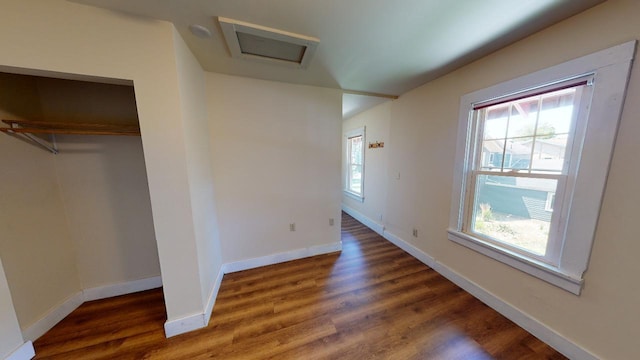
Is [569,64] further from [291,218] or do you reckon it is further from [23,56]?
[23,56]

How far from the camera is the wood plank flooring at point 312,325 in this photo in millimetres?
1373

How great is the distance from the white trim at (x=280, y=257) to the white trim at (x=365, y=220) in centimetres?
97

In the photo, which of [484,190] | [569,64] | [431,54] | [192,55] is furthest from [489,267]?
[192,55]

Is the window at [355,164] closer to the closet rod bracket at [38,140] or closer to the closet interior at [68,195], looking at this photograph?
the closet interior at [68,195]

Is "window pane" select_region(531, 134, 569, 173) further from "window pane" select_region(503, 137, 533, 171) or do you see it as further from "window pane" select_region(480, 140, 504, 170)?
"window pane" select_region(480, 140, 504, 170)

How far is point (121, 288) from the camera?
6.22 feet

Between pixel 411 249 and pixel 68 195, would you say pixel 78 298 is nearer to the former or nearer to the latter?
pixel 68 195

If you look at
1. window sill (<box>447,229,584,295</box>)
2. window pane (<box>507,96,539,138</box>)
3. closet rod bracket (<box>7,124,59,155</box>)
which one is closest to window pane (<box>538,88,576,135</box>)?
window pane (<box>507,96,539,138</box>)

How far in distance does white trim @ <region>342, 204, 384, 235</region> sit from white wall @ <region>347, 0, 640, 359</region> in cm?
105

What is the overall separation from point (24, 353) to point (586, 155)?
3.90m

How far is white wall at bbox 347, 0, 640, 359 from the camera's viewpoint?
1.09m

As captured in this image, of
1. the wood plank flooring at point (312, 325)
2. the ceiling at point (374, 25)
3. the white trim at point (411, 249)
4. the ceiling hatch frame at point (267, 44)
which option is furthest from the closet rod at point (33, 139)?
the white trim at point (411, 249)

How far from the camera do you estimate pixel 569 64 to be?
4.15 feet

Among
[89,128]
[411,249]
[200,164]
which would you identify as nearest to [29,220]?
[89,128]
